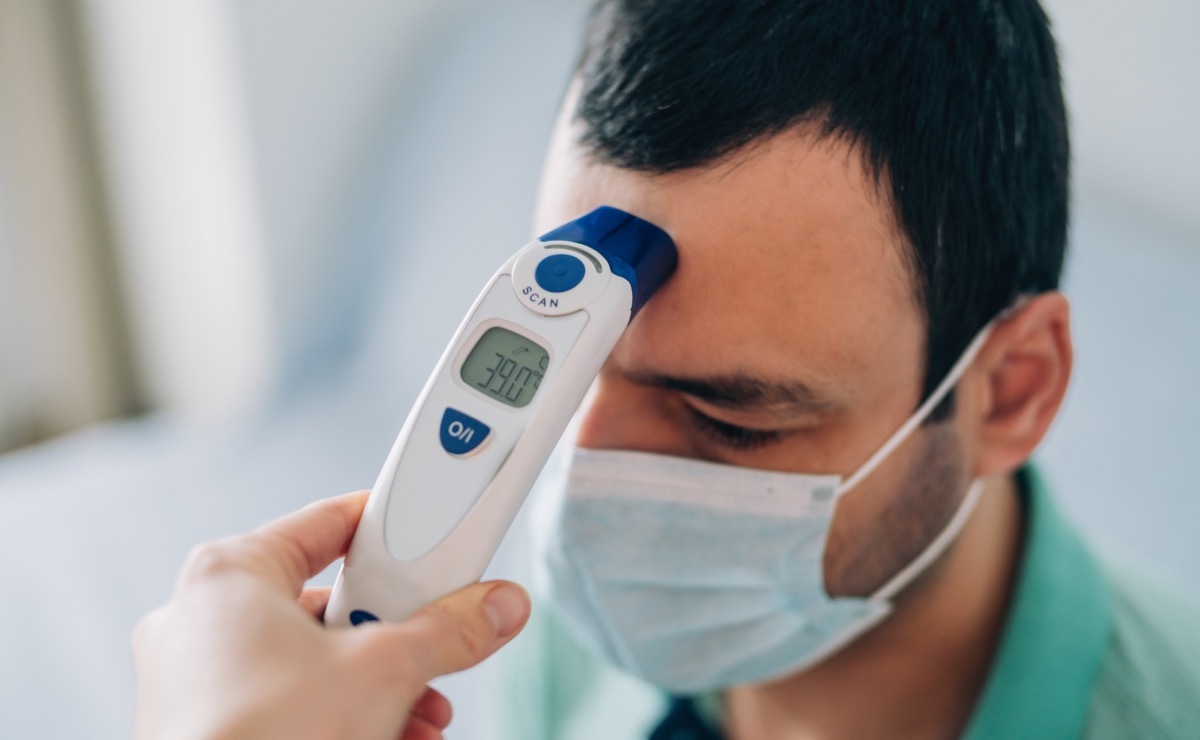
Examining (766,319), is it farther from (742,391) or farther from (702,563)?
(702,563)

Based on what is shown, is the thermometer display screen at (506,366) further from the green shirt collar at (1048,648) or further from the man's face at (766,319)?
the green shirt collar at (1048,648)

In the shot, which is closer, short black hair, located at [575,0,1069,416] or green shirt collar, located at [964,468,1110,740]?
short black hair, located at [575,0,1069,416]

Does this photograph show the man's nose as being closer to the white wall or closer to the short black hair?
the short black hair

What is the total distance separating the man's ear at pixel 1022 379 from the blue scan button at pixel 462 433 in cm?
42

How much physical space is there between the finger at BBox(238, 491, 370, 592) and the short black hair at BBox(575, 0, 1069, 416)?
0.30 metres

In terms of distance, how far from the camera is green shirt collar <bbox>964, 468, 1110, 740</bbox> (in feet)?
2.71

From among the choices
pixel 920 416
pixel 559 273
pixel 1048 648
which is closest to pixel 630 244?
pixel 559 273

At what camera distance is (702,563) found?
793 millimetres

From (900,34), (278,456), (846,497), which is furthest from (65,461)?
(900,34)

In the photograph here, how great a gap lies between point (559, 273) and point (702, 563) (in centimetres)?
28

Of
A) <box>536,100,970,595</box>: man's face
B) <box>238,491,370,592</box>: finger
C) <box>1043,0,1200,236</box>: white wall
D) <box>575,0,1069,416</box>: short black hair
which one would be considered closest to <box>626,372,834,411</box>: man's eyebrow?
<box>536,100,970,595</box>: man's face

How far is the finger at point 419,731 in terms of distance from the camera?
58 centimetres

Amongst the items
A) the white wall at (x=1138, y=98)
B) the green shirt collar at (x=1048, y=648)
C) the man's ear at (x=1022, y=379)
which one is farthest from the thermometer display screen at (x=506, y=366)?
the white wall at (x=1138, y=98)

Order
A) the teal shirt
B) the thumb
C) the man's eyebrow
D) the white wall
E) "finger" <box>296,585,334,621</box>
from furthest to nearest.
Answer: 1. the white wall
2. the teal shirt
3. the man's eyebrow
4. "finger" <box>296,585,334,621</box>
5. the thumb
